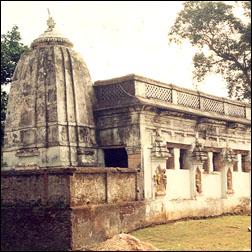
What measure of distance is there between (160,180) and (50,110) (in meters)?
4.10

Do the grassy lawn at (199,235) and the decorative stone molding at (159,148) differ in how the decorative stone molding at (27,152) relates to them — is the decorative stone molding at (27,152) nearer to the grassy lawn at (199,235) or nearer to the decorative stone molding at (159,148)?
the decorative stone molding at (159,148)

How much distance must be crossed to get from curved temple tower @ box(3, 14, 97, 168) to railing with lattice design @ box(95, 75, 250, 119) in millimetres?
524

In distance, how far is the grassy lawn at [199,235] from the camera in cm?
1151

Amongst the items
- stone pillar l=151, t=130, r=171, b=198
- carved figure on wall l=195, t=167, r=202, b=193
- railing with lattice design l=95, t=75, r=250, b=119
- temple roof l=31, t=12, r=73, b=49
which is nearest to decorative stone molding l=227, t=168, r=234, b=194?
carved figure on wall l=195, t=167, r=202, b=193

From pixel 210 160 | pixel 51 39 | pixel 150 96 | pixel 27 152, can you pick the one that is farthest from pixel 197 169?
pixel 51 39

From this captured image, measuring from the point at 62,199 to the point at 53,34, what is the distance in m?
6.72

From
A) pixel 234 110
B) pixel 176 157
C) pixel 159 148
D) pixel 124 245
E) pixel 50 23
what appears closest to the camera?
pixel 124 245

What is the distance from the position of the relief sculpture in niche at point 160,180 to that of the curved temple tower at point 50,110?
6.55 ft

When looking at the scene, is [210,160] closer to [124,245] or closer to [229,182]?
[229,182]

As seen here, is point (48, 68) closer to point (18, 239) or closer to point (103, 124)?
point (103, 124)

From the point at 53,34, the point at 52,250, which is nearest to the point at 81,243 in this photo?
the point at 52,250

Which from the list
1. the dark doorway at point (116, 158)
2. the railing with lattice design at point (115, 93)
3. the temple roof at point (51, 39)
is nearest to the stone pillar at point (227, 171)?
the dark doorway at point (116, 158)

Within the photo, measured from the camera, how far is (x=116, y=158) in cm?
1662

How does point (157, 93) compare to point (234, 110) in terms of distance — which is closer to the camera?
point (157, 93)
